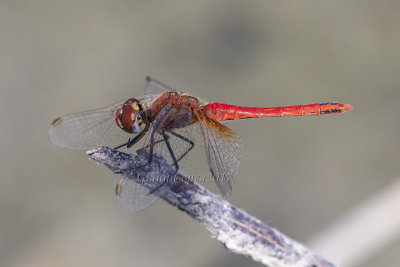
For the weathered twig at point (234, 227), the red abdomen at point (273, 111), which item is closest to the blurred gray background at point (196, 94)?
the red abdomen at point (273, 111)

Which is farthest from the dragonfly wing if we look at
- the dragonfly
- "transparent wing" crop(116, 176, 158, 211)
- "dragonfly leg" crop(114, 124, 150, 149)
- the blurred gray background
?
the blurred gray background

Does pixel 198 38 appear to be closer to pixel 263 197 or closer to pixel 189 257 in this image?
pixel 263 197

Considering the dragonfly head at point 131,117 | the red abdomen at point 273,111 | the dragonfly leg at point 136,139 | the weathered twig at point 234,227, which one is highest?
the red abdomen at point 273,111

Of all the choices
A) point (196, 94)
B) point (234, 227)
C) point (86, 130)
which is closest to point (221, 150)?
point (234, 227)

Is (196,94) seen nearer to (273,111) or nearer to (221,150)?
(273,111)

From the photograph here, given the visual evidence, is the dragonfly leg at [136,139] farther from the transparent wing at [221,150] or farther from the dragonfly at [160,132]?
the transparent wing at [221,150]

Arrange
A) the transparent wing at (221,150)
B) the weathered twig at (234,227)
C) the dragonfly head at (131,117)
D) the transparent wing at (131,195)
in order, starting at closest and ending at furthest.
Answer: the weathered twig at (234,227)
the transparent wing at (131,195)
the transparent wing at (221,150)
the dragonfly head at (131,117)

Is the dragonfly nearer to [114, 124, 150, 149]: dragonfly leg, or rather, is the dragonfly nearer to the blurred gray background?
[114, 124, 150, 149]: dragonfly leg
